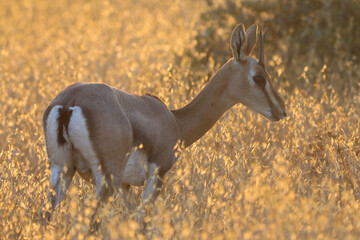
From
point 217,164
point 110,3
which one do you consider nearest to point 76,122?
point 217,164

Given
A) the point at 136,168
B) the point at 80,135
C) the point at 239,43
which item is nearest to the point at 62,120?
the point at 80,135

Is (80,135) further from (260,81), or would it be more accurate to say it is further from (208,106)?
(260,81)

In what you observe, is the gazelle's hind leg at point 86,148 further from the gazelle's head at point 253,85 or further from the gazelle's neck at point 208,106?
the gazelle's head at point 253,85

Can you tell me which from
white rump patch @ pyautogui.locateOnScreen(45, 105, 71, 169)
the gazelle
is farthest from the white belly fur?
white rump patch @ pyautogui.locateOnScreen(45, 105, 71, 169)

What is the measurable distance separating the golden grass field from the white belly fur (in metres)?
0.18

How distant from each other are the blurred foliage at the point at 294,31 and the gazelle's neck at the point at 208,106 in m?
3.84

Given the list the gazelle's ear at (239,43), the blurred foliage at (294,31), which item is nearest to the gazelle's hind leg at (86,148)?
the gazelle's ear at (239,43)

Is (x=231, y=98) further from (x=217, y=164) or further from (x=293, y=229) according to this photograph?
(x=293, y=229)

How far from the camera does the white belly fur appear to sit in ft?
17.8

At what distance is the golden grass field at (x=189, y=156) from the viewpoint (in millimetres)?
4746

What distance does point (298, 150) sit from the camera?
700 centimetres

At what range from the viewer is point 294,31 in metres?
11.0

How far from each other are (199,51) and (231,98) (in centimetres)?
447

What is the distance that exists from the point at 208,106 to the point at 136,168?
4.20ft
